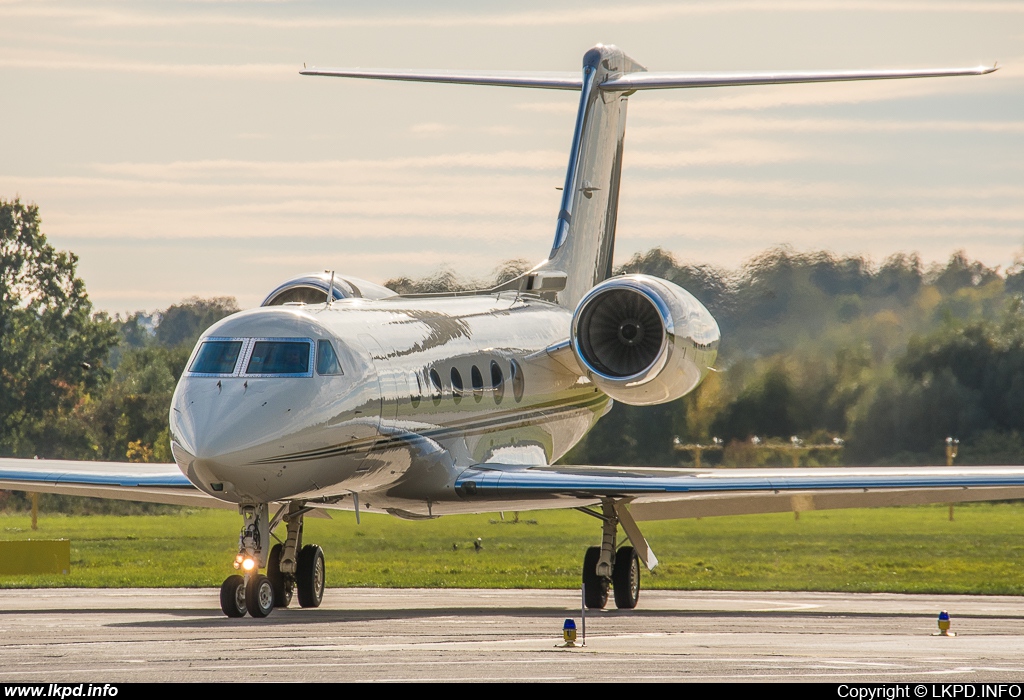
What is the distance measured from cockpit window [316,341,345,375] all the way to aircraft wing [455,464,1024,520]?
3199mm

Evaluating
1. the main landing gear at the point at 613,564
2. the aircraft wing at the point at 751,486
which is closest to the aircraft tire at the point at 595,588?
the main landing gear at the point at 613,564

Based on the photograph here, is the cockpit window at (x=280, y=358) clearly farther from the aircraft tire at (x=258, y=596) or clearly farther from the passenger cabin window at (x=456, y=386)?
the passenger cabin window at (x=456, y=386)

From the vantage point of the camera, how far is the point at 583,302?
73.2 feet

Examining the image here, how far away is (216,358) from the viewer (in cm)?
1684

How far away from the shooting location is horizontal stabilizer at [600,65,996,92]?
74.7 feet

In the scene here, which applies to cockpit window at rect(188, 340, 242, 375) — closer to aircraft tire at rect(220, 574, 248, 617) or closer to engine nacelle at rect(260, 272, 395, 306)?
aircraft tire at rect(220, 574, 248, 617)

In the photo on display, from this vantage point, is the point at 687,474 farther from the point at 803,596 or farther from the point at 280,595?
the point at 280,595

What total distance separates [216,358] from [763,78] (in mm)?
10796

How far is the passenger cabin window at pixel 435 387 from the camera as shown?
64.0 ft

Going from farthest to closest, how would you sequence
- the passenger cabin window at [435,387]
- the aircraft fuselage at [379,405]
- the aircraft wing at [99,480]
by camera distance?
the aircraft wing at [99,480] → the passenger cabin window at [435,387] → the aircraft fuselage at [379,405]

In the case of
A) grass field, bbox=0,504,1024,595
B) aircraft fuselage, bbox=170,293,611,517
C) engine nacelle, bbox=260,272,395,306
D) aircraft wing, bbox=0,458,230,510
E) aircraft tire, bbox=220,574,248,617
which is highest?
engine nacelle, bbox=260,272,395,306

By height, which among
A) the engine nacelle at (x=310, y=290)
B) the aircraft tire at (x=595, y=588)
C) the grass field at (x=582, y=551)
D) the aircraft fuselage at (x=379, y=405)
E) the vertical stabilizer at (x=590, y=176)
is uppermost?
the vertical stabilizer at (x=590, y=176)

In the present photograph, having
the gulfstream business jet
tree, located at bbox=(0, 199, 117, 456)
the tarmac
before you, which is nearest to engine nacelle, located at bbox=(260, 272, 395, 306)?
the gulfstream business jet
